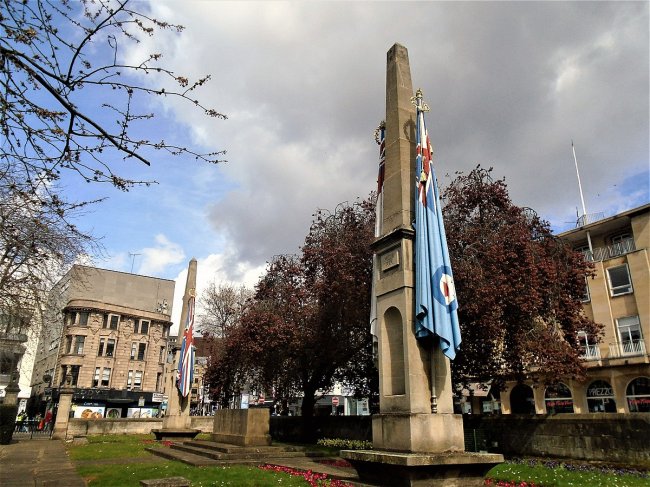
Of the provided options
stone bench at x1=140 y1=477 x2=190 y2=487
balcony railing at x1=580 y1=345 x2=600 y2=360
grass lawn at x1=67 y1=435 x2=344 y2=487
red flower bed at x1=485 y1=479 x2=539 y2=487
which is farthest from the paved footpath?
balcony railing at x1=580 y1=345 x2=600 y2=360

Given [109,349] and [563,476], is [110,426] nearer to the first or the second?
[563,476]

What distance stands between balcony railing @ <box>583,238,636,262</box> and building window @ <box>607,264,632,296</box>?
0.86 m

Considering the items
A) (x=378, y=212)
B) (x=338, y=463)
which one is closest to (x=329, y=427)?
(x=338, y=463)

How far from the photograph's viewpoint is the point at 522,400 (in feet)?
110

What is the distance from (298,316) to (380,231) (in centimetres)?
1289

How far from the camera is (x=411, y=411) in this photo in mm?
6637

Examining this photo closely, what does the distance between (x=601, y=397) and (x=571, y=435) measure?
1787 cm

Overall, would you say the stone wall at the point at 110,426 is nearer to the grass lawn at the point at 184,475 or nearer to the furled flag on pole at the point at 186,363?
the furled flag on pole at the point at 186,363

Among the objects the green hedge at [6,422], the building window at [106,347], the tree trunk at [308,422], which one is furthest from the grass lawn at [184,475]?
the building window at [106,347]

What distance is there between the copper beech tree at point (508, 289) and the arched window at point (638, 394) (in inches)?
512

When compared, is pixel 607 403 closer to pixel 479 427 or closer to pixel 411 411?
pixel 479 427

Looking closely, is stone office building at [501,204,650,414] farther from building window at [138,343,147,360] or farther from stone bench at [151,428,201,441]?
building window at [138,343,147,360]

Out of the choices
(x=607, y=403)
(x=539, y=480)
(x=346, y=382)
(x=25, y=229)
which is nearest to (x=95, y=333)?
(x=346, y=382)

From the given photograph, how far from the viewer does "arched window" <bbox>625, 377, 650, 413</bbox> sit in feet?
87.2
